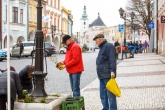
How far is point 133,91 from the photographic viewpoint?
39.8 feet

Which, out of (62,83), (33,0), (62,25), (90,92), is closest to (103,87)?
(90,92)

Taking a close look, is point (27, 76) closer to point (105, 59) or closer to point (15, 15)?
point (105, 59)

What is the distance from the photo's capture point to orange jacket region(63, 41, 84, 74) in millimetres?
9141

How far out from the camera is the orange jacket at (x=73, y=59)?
9141mm

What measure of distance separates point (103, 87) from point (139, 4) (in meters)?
56.8

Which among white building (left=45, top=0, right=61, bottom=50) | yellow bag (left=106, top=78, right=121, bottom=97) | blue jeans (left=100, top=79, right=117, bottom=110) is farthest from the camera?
white building (left=45, top=0, right=61, bottom=50)

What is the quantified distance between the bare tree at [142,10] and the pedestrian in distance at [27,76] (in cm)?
5452

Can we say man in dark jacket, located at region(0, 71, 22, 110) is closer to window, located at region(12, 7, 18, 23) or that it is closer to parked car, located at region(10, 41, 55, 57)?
parked car, located at region(10, 41, 55, 57)

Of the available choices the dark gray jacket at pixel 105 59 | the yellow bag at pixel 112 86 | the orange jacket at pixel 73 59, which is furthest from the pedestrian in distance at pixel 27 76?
the yellow bag at pixel 112 86

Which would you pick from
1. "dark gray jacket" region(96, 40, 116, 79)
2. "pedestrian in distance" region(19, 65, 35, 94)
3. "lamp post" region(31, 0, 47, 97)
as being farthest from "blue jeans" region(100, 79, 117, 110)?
"pedestrian in distance" region(19, 65, 35, 94)

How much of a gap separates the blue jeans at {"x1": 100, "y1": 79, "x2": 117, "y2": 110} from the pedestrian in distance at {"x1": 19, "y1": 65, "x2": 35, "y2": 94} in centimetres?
154

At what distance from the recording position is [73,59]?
913cm

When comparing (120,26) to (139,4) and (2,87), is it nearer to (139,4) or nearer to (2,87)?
(2,87)

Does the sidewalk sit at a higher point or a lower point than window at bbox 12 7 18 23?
lower
